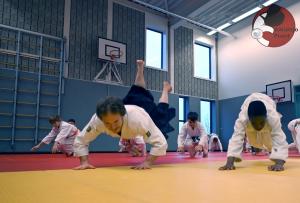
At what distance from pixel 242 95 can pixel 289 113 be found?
2.10 m

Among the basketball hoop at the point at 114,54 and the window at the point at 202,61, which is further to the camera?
the window at the point at 202,61

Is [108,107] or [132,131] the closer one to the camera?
[108,107]

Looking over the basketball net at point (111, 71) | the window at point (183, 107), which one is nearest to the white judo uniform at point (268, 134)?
the basketball net at point (111, 71)

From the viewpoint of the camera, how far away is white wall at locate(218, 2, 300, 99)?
31.4ft

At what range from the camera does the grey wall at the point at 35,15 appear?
7.71 m

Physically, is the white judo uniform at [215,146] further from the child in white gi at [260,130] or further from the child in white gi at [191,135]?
the child in white gi at [260,130]

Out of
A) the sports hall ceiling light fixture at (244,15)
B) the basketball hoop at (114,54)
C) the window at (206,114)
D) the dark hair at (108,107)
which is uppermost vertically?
the sports hall ceiling light fixture at (244,15)

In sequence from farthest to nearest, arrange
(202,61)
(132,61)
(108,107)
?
(202,61)
(132,61)
(108,107)

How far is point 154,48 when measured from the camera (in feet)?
35.5

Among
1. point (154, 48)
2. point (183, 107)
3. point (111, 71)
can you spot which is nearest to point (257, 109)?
point (111, 71)

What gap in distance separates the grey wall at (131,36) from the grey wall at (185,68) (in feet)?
3.67

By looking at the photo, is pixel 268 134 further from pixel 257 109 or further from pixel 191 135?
pixel 191 135

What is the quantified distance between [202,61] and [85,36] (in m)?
5.35

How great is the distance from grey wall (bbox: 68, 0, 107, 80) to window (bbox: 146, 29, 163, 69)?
1.89 metres
